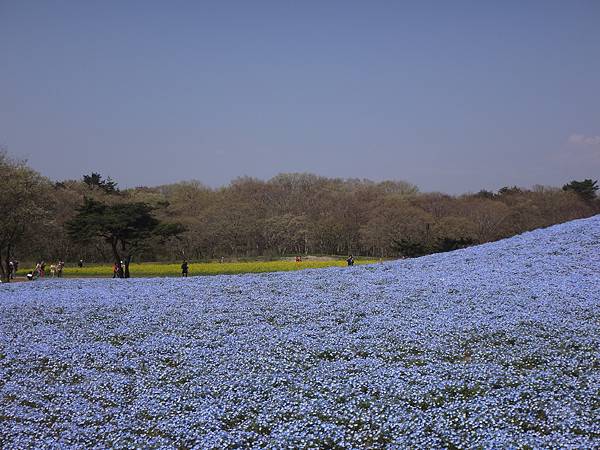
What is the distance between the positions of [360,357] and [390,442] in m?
2.89

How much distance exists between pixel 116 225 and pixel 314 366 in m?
31.1

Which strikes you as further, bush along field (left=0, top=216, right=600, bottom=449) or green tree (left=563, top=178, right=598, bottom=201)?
green tree (left=563, top=178, right=598, bottom=201)

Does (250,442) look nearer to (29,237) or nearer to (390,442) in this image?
(390,442)

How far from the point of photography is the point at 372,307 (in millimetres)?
13125

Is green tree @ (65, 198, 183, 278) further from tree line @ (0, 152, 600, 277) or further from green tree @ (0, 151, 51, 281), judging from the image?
tree line @ (0, 152, 600, 277)

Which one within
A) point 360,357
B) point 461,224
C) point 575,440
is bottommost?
point 575,440

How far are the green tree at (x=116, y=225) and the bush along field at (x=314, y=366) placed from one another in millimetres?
21556

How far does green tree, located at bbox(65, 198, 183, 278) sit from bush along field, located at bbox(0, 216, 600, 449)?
849 inches

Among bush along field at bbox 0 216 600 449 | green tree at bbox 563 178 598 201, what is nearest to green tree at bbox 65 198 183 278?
bush along field at bbox 0 216 600 449

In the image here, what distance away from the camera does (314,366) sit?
929 cm

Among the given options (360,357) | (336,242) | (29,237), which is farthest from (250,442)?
(336,242)

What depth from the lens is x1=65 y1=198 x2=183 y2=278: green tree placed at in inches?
1455

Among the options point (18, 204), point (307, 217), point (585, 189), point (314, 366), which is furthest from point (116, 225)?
point (585, 189)

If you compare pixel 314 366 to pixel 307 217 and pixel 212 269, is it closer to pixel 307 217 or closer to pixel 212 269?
pixel 212 269
